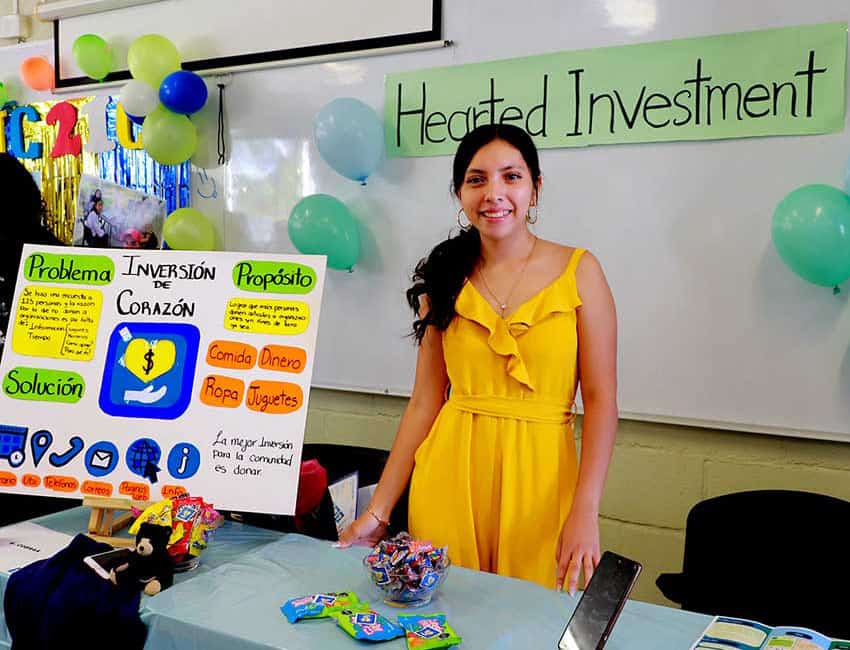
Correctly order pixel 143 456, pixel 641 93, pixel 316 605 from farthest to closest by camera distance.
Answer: pixel 641 93
pixel 143 456
pixel 316 605

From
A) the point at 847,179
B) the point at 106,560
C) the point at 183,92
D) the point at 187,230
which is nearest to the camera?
the point at 106,560

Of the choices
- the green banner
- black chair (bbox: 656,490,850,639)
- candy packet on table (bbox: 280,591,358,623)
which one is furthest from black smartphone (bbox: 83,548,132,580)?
the green banner

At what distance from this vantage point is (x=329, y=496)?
1651 mm

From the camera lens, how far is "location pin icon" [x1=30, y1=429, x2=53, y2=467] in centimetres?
159

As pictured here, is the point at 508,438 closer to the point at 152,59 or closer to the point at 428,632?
the point at 428,632

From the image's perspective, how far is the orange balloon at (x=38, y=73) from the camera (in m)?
3.52

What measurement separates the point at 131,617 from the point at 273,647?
0.27 meters

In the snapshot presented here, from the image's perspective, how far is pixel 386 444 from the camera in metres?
2.83

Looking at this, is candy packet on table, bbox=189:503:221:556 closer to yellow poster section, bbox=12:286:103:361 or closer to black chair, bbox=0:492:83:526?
yellow poster section, bbox=12:286:103:361

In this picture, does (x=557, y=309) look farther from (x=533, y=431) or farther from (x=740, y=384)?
(x=740, y=384)

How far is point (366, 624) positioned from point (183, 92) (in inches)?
89.3

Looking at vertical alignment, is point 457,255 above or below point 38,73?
below

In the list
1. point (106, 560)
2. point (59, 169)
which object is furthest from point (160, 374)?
point (59, 169)

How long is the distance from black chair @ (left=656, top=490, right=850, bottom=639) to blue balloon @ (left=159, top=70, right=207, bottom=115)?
218cm
